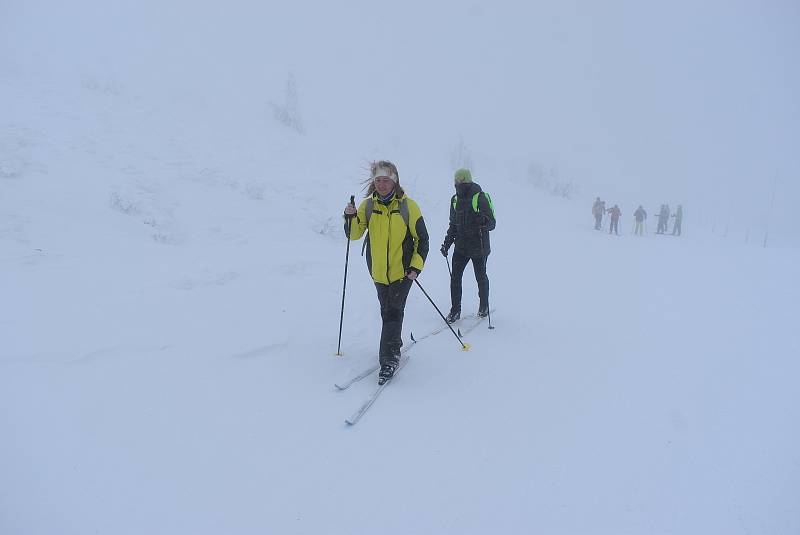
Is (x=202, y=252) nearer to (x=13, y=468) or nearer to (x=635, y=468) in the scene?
(x=13, y=468)

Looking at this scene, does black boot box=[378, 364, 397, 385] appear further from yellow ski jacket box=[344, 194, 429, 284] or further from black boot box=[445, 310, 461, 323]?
black boot box=[445, 310, 461, 323]

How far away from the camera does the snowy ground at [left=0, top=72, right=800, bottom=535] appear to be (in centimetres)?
264

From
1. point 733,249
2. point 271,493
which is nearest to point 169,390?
point 271,493

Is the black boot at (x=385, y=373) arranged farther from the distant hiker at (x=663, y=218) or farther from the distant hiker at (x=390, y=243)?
the distant hiker at (x=663, y=218)

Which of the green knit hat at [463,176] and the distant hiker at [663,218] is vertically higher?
the green knit hat at [463,176]

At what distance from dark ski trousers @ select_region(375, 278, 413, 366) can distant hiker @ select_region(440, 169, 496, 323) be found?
1.77m

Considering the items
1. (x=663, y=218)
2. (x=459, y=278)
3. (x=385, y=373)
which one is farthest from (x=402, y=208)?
(x=663, y=218)

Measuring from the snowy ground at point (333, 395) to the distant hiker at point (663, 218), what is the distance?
540 inches

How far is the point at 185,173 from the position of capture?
11555 millimetres

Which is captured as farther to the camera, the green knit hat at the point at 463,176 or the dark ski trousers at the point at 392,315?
the green knit hat at the point at 463,176

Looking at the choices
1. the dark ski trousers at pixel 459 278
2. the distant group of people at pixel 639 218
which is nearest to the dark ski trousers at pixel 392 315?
the dark ski trousers at pixel 459 278

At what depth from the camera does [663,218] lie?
2177cm

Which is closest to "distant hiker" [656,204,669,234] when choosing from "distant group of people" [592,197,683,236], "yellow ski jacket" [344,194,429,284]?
"distant group of people" [592,197,683,236]

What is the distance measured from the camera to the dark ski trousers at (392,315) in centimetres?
434
